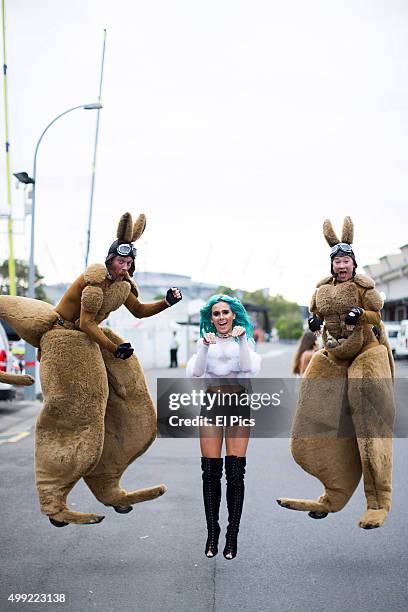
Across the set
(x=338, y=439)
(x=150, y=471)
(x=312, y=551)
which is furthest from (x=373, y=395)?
(x=150, y=471)

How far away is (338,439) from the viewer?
12.4ft

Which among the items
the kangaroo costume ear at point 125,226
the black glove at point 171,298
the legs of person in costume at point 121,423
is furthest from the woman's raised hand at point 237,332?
the kangaroo costume ear at point 125,226

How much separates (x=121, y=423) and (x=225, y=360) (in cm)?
65

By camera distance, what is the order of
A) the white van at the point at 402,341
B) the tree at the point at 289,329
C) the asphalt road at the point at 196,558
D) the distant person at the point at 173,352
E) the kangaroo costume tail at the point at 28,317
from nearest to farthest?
the kangaroo costume tail at the point at 28,317, the asphalt road at the point at 196,558, the white van at the point at 402,341, the distant person at the point at 173,352, the tree at the point at 289,329

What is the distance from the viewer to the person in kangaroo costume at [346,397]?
3.59m

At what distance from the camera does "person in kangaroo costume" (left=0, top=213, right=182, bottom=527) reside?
3.60 m

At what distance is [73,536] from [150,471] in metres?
2.31

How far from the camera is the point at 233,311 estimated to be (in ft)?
12.8

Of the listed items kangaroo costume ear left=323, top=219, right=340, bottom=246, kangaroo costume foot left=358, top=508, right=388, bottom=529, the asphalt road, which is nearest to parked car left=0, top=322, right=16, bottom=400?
the asphalt road

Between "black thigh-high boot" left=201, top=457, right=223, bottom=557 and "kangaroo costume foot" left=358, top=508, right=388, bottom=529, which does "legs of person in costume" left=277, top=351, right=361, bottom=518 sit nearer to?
"kangaroo costume foot" left=358, top=508, right=388, bottom=529

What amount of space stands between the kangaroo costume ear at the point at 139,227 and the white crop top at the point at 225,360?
0.65 m

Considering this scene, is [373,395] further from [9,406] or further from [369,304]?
[9,406]

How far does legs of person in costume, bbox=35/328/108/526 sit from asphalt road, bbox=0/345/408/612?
32.3 inches

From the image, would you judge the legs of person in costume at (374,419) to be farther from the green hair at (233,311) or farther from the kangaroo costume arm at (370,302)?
the green hair at (233,311)
